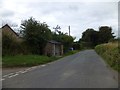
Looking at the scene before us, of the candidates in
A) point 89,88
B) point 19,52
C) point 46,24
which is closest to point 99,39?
point 46,24

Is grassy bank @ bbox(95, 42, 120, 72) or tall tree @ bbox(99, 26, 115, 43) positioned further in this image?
tall tree @ bbox(99, 26, 115, 43)

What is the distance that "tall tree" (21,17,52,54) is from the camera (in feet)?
140

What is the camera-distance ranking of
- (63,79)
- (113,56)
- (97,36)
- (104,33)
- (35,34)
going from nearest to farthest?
(63,79)
(113,56)
(35,34)
(104,33)
(97,36)

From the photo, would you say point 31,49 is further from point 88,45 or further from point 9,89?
point 88,45

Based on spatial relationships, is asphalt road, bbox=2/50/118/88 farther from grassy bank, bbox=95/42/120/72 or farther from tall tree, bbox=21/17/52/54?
tall tree, bbox=21/17/52/54

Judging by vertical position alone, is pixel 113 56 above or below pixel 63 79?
above

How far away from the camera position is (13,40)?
36938mm

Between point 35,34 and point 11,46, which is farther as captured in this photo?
point 35,34

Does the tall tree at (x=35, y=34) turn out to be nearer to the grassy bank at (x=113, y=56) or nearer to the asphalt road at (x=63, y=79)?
the grassy bank at (x=113, y=56)

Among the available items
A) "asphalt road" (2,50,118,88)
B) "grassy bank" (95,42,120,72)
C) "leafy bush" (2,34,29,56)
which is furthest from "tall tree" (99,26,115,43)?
"asphalt road" (2,50,118,88)

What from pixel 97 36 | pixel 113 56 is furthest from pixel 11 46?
pixel 97 36

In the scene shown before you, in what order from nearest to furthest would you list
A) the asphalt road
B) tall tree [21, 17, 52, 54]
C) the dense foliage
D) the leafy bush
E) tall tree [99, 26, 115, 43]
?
the asphalt road → the leafy bush → tall tree [21, 17, 52, 54] → tall tree [99, 26, 115, 43] → the dense foliage

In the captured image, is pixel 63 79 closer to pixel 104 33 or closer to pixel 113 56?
pixel 113 56

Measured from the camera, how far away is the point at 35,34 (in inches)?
1681
